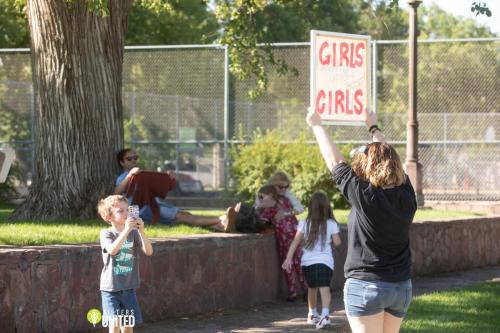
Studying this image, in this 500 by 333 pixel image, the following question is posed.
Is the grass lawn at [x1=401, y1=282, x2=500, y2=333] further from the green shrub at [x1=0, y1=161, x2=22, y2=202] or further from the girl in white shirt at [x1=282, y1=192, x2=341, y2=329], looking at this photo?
the green shrub at [x1=0, y1=161, x2=22, y2=202]

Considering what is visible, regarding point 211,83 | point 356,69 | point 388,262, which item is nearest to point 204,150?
point 211,83

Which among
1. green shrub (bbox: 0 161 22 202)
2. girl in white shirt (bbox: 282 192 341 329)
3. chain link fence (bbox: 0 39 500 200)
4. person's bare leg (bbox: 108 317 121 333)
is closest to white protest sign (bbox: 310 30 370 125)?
girl in white shirt (bbox: 282 192 341 329)

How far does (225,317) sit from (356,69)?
4.16 m

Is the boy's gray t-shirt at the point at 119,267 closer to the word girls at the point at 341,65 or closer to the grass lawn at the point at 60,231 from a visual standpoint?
the grass lawn at the point at 60,231

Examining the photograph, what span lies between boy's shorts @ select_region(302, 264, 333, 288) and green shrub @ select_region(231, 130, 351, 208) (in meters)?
9.90

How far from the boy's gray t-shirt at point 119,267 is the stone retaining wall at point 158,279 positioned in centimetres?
150

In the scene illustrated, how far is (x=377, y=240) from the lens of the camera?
602 cm

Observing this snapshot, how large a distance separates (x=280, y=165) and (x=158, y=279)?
11179 millimetres

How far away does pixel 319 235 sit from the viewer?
11359mm

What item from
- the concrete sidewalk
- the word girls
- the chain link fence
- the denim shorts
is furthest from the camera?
the chain link fence

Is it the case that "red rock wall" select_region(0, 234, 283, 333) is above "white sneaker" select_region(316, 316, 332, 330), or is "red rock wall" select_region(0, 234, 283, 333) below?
above

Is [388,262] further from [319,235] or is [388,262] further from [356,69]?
[356,69]

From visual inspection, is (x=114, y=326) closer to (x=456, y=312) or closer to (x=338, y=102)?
(x=456, y=312)

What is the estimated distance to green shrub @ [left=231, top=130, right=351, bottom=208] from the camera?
2128cm
